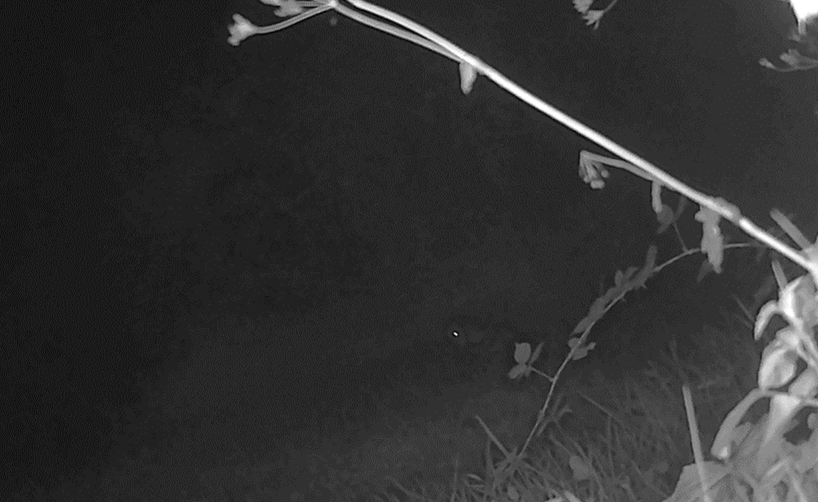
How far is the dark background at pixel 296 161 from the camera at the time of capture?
83 cm

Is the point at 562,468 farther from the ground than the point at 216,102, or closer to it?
closer to it

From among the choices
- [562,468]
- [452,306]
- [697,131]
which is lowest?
[562,468]

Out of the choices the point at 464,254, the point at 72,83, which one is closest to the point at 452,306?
the point at 464,254

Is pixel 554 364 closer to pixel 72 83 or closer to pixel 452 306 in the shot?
pixel 452 306

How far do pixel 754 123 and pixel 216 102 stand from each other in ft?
2.00

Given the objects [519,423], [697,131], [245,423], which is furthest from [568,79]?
[245,423]

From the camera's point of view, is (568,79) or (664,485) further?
(568,79)

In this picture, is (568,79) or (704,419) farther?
(568,79)

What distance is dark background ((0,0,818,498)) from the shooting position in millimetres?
832

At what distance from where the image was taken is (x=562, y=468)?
82cm

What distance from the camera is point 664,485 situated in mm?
757

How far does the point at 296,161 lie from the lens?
88 cm

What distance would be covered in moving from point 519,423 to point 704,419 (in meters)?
0.19

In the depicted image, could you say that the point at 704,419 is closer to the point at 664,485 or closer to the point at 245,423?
the point at 664,485
